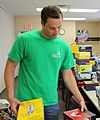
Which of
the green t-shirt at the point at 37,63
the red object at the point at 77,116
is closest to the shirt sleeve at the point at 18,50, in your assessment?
the green t-shirt at the point at 37,63

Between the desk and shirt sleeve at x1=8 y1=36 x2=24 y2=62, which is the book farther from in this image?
the desk

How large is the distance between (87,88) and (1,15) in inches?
154

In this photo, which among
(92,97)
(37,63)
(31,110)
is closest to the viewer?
(31,110)

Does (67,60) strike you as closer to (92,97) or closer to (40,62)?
(40,62)

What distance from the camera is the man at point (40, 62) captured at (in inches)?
52.9

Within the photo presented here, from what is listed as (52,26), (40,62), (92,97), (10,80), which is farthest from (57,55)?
(92,97)

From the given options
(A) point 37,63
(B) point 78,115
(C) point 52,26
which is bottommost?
(B) point 78,115

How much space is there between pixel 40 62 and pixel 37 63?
0.08 ft

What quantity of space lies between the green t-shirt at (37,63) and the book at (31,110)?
0.37 ft

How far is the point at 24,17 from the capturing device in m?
7.99

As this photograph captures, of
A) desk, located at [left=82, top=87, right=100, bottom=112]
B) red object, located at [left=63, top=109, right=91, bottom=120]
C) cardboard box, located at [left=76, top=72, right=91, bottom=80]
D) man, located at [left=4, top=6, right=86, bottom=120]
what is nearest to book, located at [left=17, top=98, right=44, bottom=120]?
man, located at [left=4, top=6, right=86, bottom=120]

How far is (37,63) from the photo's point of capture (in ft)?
4.63

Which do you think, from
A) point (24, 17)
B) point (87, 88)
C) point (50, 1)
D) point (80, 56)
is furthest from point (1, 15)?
point (87, 88)

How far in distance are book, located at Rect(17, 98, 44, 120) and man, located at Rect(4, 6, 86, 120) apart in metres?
0.06
